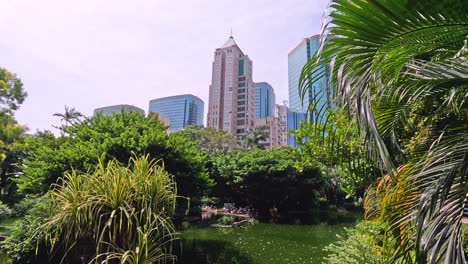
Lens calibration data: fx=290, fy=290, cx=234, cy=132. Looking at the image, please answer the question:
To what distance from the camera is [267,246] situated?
9.32m

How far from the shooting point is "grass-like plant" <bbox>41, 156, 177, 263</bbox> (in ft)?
9.29

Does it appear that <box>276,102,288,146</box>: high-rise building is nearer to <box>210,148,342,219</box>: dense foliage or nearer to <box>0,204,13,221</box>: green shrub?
<box>210,148,342,219</box>: dense foliage

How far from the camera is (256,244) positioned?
31.7ft

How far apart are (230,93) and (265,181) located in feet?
143

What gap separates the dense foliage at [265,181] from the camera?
17.0 metres

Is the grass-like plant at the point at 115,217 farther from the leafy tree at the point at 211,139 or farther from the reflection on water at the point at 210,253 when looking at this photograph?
the leafy tree at the point at 211,139

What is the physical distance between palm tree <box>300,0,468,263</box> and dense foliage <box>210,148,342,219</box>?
49.0 feet

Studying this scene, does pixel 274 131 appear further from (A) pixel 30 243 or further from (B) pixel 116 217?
(B) pixel 116 217

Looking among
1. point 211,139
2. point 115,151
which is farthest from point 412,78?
point 211,139

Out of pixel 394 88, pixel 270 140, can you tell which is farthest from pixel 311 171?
pixel 270 140

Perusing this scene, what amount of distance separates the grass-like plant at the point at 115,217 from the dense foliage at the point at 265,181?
545 inches

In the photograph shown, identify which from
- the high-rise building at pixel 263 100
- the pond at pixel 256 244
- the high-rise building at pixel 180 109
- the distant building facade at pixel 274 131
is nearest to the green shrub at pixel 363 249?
the pond at pixel 256 244

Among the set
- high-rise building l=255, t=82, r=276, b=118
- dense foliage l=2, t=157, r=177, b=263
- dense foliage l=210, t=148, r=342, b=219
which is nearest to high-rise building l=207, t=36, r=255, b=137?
high-rise building l=255, t=82, r=276, b=118

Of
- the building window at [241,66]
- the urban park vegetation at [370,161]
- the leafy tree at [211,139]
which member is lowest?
the urban park vegetation at [370,161]
